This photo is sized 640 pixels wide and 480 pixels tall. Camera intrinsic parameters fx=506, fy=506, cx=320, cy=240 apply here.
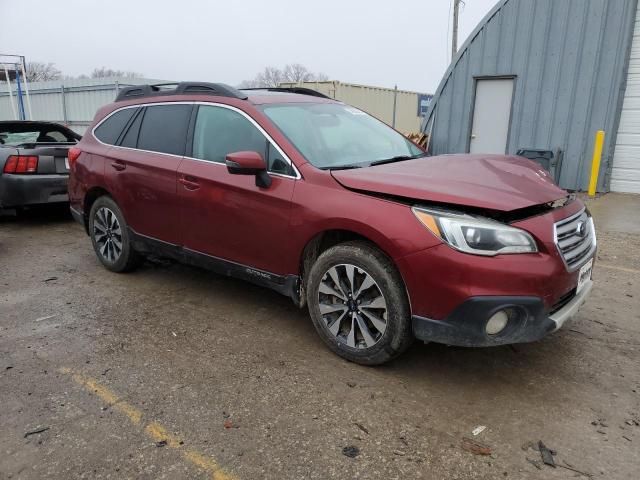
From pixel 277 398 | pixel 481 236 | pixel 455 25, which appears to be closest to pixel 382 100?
pixel 455 25

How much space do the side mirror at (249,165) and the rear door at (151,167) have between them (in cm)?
94

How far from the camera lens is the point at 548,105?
418 inches

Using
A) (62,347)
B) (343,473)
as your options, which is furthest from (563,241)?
(62,347)

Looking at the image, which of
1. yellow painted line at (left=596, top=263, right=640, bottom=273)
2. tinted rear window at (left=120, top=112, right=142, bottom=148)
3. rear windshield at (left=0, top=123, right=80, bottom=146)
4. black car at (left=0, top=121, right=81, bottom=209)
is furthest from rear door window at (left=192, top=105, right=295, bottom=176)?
rear windshield at (left=0, top=123, right=80, bottom=146)

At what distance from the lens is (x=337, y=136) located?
389 centimetres

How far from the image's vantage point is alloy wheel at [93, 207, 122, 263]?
4.95 metres

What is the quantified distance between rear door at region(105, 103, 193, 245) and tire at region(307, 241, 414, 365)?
1597mm

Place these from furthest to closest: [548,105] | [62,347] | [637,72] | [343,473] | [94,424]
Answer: [548,105], [637,72], [62,347], [94,424], [343,473]

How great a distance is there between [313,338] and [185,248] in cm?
137

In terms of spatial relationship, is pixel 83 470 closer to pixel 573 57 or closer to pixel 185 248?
pixel 185 248

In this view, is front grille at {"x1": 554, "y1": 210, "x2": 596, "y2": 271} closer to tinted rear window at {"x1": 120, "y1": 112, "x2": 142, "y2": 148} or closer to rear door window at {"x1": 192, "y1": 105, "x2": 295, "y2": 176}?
rear door window at {"x1": 192, "y1": 105, "x2": 295, "y2": 176}

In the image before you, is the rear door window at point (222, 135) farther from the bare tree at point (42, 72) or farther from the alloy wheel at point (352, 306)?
the bare tree at point (42, 72)

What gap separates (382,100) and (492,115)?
13684mm

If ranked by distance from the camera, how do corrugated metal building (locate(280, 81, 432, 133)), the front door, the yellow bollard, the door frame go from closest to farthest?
the yellow bollard
the door frame
the front door
corrugated metal building (locate(280, 81, 432, 133))
